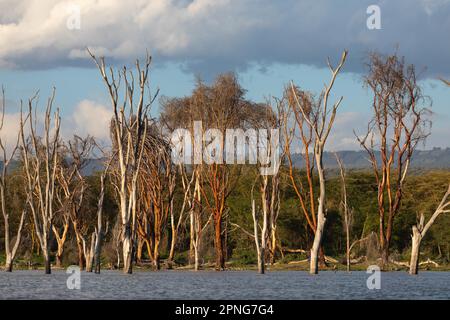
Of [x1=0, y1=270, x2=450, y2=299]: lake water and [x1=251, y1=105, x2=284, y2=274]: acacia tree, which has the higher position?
[x1=251, y1=105, x2=284, y2=274]: acacia tree

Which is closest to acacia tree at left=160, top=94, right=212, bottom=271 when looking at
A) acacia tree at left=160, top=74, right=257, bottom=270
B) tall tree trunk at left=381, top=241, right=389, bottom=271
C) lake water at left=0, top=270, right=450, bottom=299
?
acacia tree at left=160, top=74, right=257, bottom=270

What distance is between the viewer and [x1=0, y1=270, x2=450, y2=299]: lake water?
3172 cm

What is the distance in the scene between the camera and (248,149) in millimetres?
56500

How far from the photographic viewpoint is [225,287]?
1427 inches

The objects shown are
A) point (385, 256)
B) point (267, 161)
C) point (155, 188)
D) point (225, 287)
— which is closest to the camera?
point (225, 287)

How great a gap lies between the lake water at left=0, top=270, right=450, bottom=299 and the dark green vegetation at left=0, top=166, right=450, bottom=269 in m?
12.7

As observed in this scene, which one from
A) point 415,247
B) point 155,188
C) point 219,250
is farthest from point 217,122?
point 415,247

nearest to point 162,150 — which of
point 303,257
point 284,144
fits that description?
point 284,144

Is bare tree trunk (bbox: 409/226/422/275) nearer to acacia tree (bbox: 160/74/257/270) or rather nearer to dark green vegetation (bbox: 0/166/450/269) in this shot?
dark green vegetation (bbox: 0/166/450/269)

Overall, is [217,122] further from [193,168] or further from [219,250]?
[219,250]

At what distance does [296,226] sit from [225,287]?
27.0 metres

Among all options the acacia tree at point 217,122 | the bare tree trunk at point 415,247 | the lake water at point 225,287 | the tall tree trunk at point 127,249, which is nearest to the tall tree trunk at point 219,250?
the acacia tree at point 217,122
